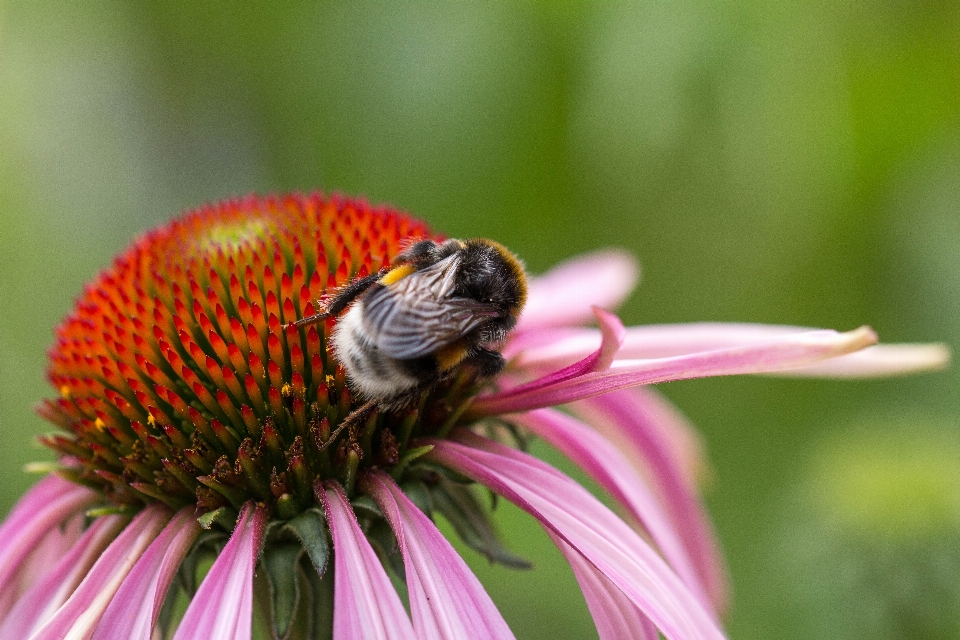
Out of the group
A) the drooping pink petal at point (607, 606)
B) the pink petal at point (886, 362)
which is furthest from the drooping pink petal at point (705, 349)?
the drooping pink petal at point (607, 606)

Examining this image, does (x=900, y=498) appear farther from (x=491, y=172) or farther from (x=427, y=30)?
(x=427, y=30)

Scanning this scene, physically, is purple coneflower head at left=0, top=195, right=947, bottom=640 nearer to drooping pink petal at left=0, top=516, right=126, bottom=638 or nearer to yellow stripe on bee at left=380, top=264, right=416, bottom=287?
drooping pink petal at left=0, top=516, right=126, bottom=638

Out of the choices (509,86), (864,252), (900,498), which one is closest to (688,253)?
(864,252)

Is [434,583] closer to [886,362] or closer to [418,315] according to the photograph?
[418,315]

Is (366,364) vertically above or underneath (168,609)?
above

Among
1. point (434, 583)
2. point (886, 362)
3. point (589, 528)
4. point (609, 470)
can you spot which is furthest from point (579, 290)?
point (434, 583)
